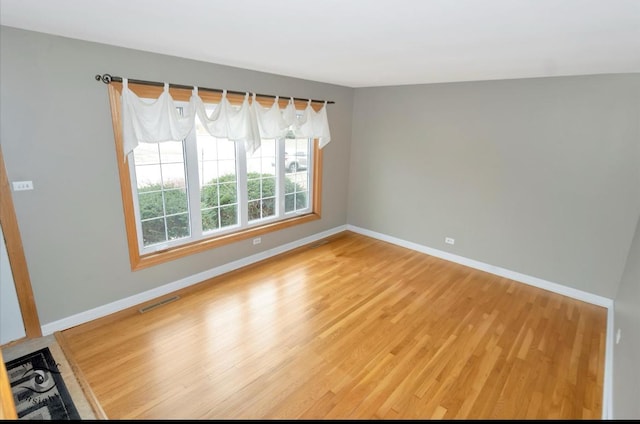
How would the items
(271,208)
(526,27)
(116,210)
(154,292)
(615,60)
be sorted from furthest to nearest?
1. (271,208)
2. (154,292)
3. (116,210)
4. (615,60)
5. (526,27)

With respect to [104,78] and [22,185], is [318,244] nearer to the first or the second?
[104,78]

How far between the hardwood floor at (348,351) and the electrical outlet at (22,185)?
1.25 metres

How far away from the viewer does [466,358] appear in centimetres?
248

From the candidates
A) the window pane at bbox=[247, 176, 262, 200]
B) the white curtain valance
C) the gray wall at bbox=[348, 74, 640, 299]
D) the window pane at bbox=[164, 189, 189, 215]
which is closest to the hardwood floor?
the gray wall at bbox=[348, 74, 640, 299]

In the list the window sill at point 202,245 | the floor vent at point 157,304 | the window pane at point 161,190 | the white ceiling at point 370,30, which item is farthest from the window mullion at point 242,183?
the floor vent at point 157,304

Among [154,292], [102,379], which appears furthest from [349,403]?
[154,292]

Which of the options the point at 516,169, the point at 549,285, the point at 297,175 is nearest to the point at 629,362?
the point at 549,285

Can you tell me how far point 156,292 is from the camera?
10.4 ft

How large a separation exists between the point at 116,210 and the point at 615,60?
14.3 feet

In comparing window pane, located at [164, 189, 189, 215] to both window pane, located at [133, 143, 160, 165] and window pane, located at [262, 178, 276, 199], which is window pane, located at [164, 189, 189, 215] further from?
window pane, located at [262, 178, 276, 199]

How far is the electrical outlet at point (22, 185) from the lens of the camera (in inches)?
89.8

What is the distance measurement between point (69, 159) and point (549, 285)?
5028mm

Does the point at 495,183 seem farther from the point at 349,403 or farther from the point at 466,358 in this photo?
the point at 349,403

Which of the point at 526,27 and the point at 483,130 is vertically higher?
the point at 526,27
